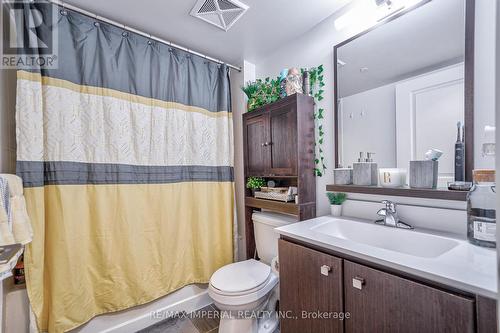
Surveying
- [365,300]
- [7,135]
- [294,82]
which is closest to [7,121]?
[7,135]

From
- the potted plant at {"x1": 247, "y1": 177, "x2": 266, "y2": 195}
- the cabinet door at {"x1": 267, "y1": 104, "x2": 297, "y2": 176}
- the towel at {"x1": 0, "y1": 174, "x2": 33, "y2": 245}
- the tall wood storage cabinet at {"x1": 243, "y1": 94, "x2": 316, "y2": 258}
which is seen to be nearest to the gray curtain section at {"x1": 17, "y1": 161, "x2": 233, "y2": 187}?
the towel at {"x1": 0, "y1": 174, "x2": 33, "y2": 245}

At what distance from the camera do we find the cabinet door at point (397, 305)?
1.88 ft

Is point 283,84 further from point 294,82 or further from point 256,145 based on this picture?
point 256,145

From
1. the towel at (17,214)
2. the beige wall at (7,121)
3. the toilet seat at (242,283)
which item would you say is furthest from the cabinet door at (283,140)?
the beige wall at (7,121)

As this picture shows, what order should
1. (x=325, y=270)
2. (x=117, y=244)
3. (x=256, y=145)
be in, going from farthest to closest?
1. (x=256, y=145)
2. (x=117, y=244)
3. (x=325, y=270)

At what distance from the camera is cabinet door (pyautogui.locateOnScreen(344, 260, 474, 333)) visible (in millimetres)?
572

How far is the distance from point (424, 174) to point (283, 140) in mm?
815

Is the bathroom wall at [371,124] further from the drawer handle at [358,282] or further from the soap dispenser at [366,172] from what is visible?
the drawer handle at [358,282]

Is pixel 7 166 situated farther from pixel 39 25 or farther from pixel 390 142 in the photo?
pixel 390 142

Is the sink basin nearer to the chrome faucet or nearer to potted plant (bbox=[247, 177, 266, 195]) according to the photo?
the chrome faucet

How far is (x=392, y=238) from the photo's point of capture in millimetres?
1035

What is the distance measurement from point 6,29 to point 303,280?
211cm

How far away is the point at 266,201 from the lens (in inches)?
63.8

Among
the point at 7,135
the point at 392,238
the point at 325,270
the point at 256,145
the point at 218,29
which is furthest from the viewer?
the point at 256,145
